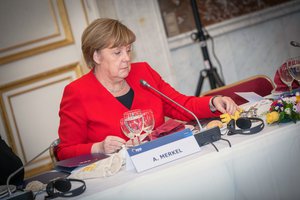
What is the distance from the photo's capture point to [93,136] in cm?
197

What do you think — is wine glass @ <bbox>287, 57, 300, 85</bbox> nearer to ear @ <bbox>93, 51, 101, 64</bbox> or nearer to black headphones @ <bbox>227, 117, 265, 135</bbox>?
black headphones @ <bbox>227, 117, 265, 135</bbox>

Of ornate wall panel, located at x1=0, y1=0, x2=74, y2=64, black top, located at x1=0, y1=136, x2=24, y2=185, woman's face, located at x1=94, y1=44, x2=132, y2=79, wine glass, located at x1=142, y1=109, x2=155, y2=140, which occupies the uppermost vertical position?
ornate wall panel, located at x1=0, y1=0, x2=74, y2=64

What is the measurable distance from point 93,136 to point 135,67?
0.51 metres

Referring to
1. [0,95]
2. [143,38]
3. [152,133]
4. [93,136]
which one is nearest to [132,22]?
[143,38]

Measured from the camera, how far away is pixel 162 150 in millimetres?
1238

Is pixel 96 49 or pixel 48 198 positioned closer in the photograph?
pixel 48 198

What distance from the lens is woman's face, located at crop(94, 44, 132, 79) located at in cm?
194

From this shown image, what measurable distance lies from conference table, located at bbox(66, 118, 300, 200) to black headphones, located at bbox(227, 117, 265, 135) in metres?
0.03

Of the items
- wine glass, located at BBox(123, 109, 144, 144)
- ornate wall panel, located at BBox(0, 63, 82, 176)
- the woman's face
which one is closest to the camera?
wine glass, located at BBox(123, 109, 144, 144)

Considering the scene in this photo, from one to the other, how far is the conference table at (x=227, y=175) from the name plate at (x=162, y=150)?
2 cm

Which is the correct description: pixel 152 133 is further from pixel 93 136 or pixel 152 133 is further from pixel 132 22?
pixel 132 22

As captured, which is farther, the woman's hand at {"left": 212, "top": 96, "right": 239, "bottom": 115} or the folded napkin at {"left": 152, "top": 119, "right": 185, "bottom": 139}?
the woman's hand at {"left": 212, "top": 96, "right": 239, "bottom": 115}

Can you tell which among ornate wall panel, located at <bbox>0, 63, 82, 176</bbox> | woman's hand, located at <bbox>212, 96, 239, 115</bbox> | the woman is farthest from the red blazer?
ornate wall panel, located at <bbox>0, 63, 82, 176</bbox>

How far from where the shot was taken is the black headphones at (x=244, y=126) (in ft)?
Result: 4.33
